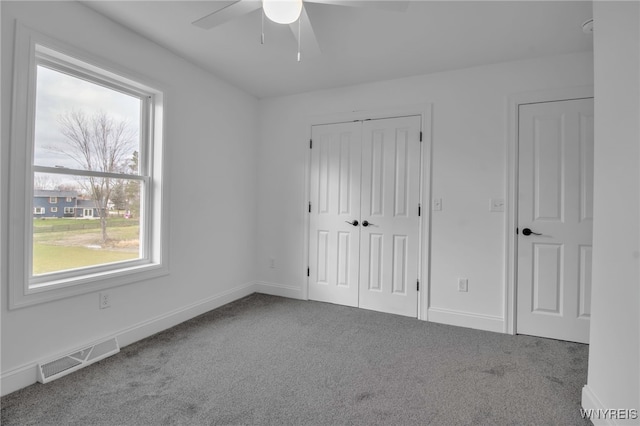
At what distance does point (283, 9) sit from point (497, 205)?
95.8 inches

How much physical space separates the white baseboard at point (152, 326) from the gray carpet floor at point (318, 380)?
63 millimetres

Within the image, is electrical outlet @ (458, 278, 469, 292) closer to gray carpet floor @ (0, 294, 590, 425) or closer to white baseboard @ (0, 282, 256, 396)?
gray carpet floor @ (0, 294, 590, 425)

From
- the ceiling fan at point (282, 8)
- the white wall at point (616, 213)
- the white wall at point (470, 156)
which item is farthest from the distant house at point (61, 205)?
the white wall at point (616, 213)

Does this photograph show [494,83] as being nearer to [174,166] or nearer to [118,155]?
[174,166]

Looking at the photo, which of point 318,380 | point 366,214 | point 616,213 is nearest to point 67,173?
point 318,380

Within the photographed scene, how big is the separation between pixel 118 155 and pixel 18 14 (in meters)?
0.99

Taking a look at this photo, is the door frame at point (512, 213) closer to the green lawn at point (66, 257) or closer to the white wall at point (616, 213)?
the white wall at point (616, 213)

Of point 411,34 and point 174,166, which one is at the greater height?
point 411,34

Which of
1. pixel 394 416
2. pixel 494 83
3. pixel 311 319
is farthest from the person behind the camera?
pixel 311 319

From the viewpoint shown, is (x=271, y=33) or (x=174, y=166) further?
(x=174, y=166)

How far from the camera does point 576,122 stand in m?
2.64

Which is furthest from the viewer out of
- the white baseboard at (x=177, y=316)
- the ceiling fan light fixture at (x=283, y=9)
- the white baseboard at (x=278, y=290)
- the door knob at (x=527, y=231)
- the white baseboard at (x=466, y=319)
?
the white baseboard at (x=278, y=290)

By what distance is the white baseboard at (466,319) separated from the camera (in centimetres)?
287

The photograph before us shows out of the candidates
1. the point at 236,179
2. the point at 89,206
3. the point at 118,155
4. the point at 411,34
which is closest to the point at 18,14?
the point at 118,155
